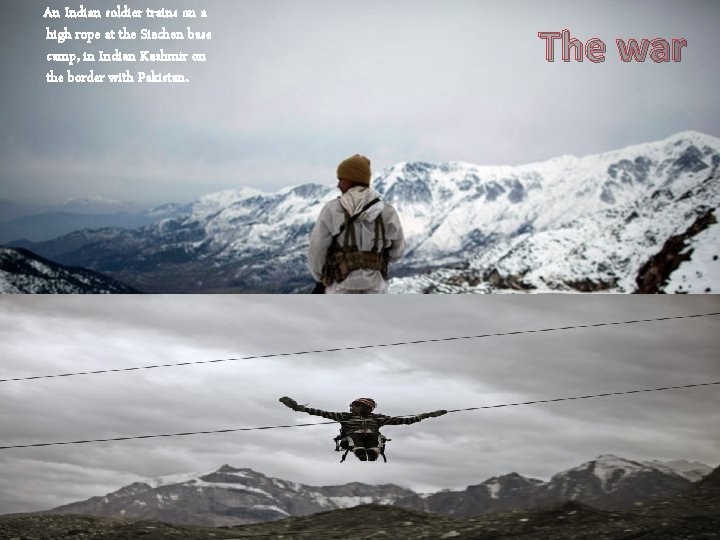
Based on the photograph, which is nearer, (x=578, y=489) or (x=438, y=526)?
(x=438, y=526)

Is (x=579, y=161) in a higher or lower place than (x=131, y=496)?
higher

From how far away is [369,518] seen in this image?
3.03 meters

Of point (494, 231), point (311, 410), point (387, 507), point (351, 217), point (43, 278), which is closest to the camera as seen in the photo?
point (387, 507)

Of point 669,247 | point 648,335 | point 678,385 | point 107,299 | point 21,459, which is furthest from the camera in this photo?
point 669,247

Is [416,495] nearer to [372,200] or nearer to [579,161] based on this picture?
[372,200]

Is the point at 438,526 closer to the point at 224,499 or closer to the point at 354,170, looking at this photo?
the point at 224,499

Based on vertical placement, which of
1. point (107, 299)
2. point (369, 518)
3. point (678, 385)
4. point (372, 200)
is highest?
point (372, 200)

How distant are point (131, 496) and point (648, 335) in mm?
2904

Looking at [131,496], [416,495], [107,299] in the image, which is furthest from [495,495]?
[107,299]

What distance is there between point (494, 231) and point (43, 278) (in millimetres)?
6020

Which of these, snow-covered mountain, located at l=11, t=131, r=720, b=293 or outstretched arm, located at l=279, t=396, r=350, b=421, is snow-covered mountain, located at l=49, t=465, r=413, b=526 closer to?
outstretched arm, located at l=279, t=396, r=350, b=421

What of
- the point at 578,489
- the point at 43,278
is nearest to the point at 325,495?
the point at 578,489

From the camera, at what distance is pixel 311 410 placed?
3.45 m

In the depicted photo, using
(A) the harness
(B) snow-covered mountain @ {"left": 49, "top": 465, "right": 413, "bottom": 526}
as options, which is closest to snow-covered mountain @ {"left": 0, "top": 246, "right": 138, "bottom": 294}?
(A) the harness
